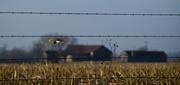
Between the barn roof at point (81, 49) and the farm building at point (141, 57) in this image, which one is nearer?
the farm building at point (141, 57)

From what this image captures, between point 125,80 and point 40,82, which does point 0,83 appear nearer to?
point 40,82

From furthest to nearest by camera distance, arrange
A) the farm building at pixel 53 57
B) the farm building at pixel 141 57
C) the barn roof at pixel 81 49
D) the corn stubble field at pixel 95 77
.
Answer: the barn roof at pixel 81 49, the corn stubble field at pixel 95 77, the farm building at pixel 141 57, the farm building at pixel 53 57

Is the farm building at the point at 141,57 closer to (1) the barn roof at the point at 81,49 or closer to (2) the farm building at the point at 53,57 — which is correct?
(2) the farm building at the point at 53,57

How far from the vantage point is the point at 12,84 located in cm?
708

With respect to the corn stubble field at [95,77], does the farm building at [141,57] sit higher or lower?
higher

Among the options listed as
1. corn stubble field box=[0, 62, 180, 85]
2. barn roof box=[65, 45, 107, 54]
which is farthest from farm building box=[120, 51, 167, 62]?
barn roof box=[65, 45, 107, 54]

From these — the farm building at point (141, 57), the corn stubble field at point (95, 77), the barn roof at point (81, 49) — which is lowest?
the corn stubble field at point (95, 77)

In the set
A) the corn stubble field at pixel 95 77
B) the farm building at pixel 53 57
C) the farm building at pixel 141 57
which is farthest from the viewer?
the corn stubble field at pixel 95 77

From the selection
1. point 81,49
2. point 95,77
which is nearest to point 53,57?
point 95,77

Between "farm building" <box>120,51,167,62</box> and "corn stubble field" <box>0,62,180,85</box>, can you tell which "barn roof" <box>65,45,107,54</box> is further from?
"corn stubble field" <box>0,62,180,85</box>

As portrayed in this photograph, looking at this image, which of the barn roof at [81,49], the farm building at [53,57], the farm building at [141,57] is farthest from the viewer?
the barn roof at [81,49]

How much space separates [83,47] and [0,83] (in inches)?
2453

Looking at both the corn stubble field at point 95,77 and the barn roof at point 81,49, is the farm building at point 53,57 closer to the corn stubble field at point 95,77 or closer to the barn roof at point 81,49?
the corn stubble field at point 95,77

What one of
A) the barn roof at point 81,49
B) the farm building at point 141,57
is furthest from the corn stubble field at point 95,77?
the barn roof at point 81,49
